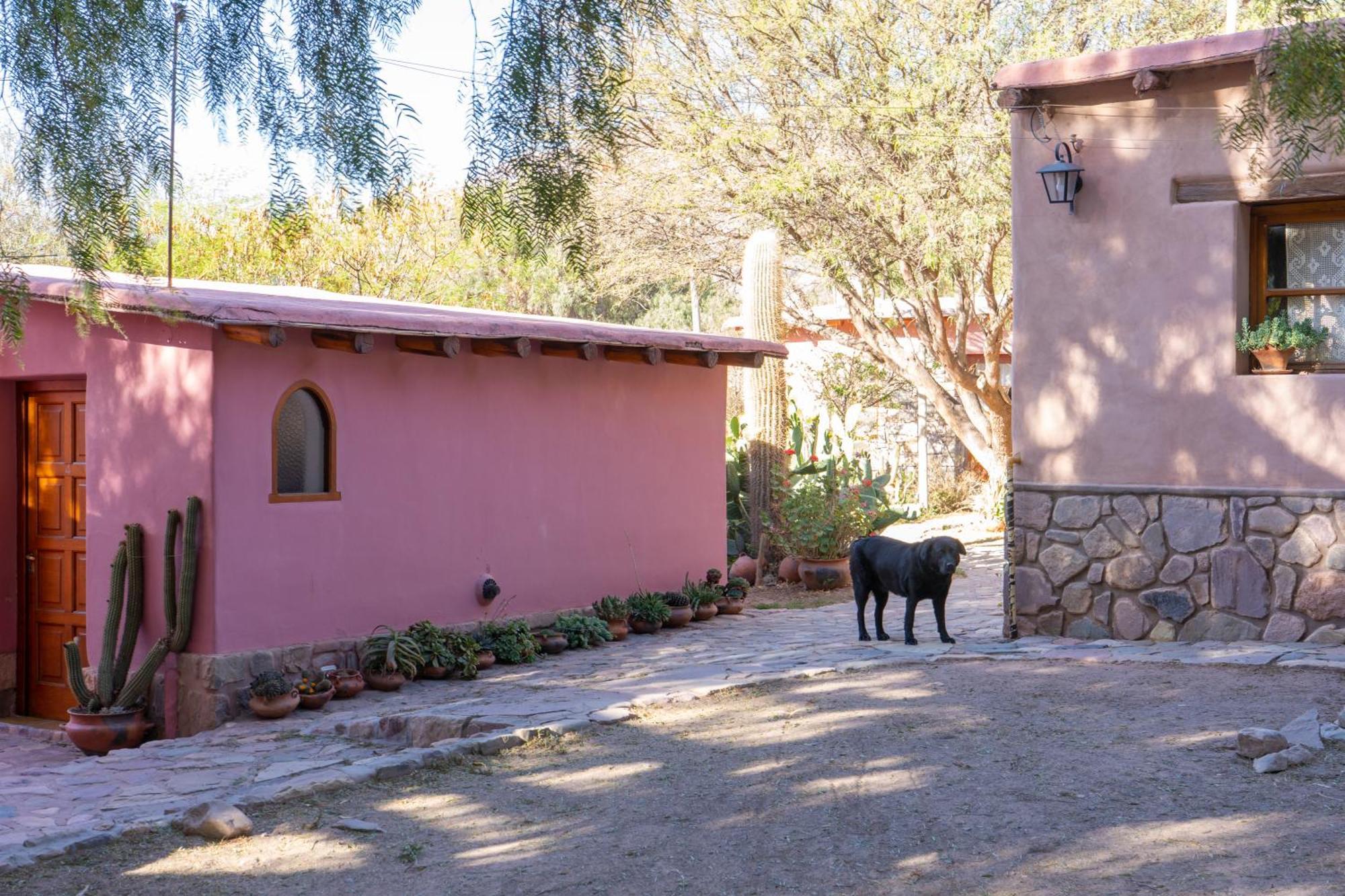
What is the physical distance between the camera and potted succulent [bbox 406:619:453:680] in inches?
364

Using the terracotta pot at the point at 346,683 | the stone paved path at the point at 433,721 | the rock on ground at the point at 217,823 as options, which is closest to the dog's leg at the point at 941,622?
the stone paved path at the point at 433,721

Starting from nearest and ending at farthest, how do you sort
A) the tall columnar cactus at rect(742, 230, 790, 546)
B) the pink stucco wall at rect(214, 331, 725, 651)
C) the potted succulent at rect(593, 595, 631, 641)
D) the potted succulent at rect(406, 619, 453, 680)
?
the pink stucco wall at rect(214, 331, 725, 651) → the potted succulent at rect(406, 619, 453, 680) → the potted succulent at rect(593, 595, 631, 641) → the tall columnar cactus at rect(742, 230, 790, 546)

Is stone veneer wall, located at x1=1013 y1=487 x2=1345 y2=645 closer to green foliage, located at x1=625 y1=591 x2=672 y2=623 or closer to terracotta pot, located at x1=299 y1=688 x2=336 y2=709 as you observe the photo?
green foliage, located at x1=625 y1=591 x2=672 y2=623

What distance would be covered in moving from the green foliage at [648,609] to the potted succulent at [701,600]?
17.7 inches

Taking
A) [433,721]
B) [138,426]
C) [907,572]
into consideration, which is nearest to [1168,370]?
[907,572]

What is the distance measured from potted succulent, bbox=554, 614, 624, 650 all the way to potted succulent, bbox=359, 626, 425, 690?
159 centimetres

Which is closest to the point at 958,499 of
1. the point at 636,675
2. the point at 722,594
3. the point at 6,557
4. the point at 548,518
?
the point at 722,594

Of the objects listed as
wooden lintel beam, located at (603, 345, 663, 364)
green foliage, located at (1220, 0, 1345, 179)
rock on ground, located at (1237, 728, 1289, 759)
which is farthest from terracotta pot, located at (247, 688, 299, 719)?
green foliage, located at (1220, 0, 1345, 179)

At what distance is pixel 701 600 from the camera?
1201 cm

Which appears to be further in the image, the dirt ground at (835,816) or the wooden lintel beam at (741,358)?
the wooden lintel beam at (741,358)

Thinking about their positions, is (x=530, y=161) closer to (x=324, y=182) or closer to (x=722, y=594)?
→ (x=324, y=182)

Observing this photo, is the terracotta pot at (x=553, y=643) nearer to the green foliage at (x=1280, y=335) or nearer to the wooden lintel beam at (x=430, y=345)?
the wooden lintel beam at (x=430, y=345)

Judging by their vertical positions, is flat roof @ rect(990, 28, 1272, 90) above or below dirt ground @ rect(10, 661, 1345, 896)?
above

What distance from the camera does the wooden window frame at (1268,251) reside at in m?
8.71
